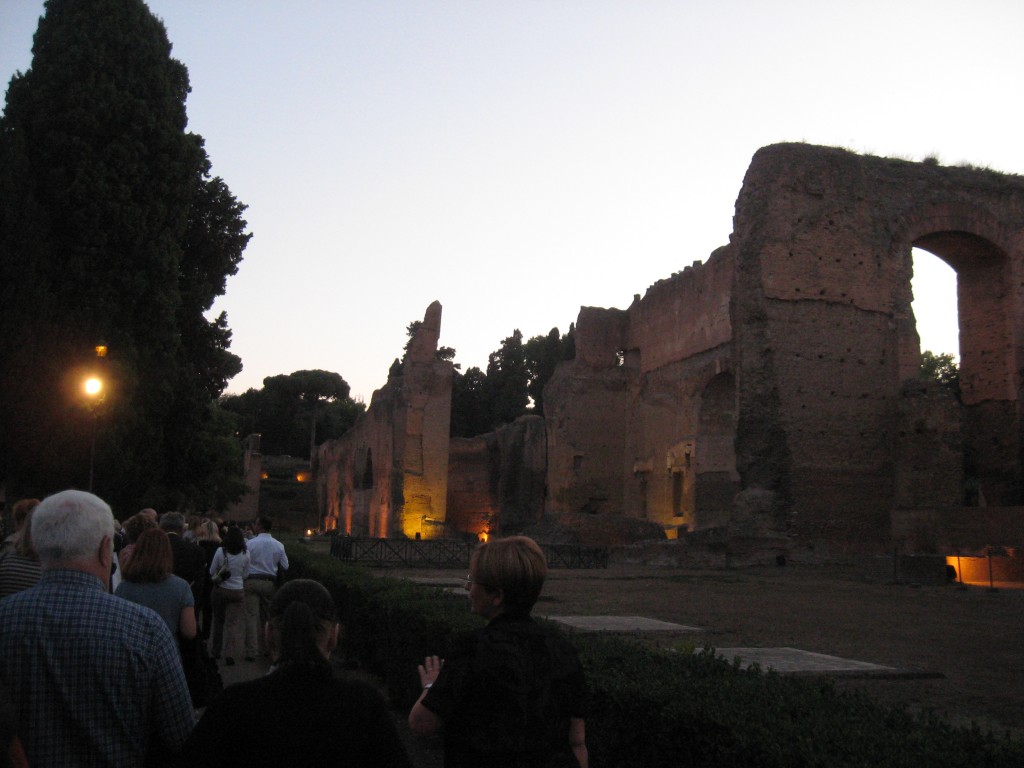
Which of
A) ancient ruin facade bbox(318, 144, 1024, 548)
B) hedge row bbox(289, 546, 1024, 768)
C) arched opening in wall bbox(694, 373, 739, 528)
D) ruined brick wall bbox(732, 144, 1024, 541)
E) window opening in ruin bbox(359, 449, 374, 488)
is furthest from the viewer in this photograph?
window opening in ruin bbox(359, 449, 374, 488)

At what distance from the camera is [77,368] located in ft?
63.0

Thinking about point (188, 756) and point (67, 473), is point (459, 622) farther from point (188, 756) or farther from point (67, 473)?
point (67, 473)

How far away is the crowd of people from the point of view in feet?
6.93

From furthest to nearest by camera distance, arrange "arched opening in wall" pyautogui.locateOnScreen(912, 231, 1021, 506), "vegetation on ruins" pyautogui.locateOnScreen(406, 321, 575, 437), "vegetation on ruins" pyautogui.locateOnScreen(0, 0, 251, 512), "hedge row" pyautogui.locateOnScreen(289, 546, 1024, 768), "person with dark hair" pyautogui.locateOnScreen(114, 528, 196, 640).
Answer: "vegetation on ruins" pyautogui.locateOnScreen(406, 321, 575, 437)
"arched opening in wall" pyautogui.locateOnScreen(912, 231, 1021, 506)
"vegetation on ruins" pyautogui.locateOnScreen(0, 0, 251, 512)
"person with dark hair" pyautogui.locateOnScreen(114, 528, 196, 640)
"hedge row" pyautogui.locateOnScreen(289, 546, 1024, 768)

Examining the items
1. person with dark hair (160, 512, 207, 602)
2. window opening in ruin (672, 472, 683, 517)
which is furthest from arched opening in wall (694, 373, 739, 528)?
person with dark hair (160, 512, 207, 602)

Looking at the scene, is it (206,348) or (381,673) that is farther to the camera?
(206,348)

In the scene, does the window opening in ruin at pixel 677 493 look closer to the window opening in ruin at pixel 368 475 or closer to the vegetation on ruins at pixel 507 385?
the window opening in ruin at pixel 368 475

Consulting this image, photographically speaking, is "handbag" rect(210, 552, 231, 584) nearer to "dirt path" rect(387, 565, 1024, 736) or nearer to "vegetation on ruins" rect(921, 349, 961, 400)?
"dirt path" rect(387, 565, 1024, 736)

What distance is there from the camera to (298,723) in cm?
209

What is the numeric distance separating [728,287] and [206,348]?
48.6 feet

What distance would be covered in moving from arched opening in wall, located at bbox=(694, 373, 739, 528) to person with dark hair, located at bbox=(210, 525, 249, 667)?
22545 millimetres

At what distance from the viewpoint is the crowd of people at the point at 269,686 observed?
211 cm

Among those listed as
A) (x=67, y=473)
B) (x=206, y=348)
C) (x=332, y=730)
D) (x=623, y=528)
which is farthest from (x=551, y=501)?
(x=332, y=730)

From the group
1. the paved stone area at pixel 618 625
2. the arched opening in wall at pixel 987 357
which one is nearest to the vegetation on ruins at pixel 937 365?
the arched opening in wall at pixel 987 357
